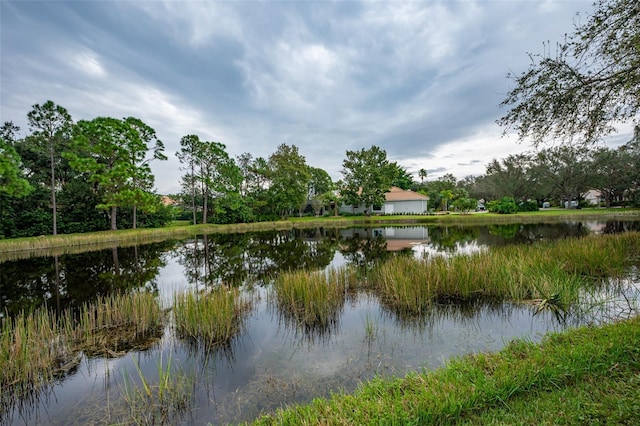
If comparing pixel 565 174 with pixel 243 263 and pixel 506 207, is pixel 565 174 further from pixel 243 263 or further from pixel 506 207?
pixel 243 263

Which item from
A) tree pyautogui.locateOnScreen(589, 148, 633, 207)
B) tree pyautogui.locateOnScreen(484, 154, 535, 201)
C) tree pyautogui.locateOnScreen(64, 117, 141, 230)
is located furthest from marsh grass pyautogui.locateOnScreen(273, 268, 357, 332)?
tree pyautogui.locateOnScreen(484, 154, 535, 201)

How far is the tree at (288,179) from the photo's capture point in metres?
37.9

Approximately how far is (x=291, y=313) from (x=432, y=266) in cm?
387

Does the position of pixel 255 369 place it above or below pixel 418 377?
below

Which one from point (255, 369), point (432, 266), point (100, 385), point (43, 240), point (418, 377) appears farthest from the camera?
point (43, 240)

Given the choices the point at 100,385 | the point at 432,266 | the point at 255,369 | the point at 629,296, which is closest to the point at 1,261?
the point at 100,385

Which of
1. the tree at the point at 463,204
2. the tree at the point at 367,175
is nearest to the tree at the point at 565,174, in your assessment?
the tree at the point at 463,204

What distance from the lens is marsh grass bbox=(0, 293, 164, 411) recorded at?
3717 millimetres

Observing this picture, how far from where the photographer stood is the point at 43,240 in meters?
18.2

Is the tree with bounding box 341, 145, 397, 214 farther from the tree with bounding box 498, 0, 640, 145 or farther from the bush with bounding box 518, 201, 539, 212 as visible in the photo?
the tree with bounding box 498, 0, 640, 145

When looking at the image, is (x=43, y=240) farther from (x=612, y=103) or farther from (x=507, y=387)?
(x=612, y=103)

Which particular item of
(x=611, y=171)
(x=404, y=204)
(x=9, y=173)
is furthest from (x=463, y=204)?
(x=9, y=173)

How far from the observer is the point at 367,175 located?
37.6 m

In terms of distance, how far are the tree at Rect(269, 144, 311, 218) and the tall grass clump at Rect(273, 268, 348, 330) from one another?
30951mm
